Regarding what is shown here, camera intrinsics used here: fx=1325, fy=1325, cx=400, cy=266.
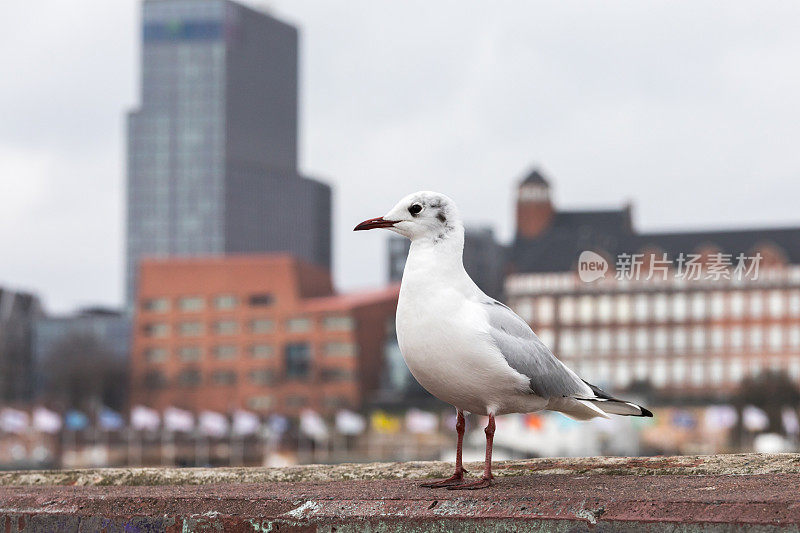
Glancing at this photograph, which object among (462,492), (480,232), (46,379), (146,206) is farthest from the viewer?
(146,206)

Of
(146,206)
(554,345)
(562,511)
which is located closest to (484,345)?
(562,511)

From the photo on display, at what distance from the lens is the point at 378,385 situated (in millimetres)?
113812

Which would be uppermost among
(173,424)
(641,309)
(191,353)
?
(641,309)

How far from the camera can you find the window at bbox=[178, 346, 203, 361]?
111250 mm

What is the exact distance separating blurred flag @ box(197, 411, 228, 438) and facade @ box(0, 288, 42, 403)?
35736 mm

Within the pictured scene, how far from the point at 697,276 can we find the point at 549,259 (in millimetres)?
122618

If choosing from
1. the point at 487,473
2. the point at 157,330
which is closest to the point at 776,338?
the point at 157,330

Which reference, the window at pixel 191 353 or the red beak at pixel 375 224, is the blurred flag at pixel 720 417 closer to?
the window at pixel 191 353

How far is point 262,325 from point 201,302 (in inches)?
220

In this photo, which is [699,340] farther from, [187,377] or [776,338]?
[187,377]

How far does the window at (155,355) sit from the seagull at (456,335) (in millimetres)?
108194

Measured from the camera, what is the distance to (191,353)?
112m

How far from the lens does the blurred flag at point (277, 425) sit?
101156mm

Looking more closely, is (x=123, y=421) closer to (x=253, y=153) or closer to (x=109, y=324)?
(x=109, y=324)
